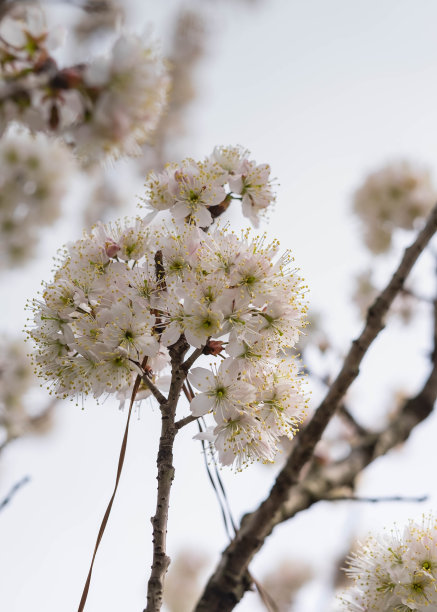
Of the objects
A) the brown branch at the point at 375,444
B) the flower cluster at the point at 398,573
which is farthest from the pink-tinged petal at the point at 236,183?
the brown branch at the point at 375,444

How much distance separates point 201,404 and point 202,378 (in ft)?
0.13

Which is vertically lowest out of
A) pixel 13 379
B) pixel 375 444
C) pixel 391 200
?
pixel 375 444

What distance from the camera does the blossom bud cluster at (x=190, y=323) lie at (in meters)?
0.81

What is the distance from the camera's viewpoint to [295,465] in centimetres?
102

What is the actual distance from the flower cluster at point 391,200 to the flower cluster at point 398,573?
9.36ft

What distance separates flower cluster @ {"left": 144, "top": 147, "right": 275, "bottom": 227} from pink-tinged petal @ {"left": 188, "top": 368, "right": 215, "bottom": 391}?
0.27m

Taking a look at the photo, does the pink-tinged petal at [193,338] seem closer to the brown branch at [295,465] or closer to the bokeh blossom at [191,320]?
the bokeh blossom at [191,320]

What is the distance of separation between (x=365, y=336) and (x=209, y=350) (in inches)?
11.8

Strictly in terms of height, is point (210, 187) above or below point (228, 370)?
above

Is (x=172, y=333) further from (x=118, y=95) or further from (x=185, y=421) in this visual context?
(x=118, y=95)

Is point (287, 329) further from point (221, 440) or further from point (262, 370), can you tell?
point (221, 440)

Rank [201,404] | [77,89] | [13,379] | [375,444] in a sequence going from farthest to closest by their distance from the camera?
[13,379], [375,444], [201,404], [77,89]

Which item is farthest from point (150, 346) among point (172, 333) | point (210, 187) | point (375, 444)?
point (375, 444)

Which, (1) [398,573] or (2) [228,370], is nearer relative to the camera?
(2) [228,370]
